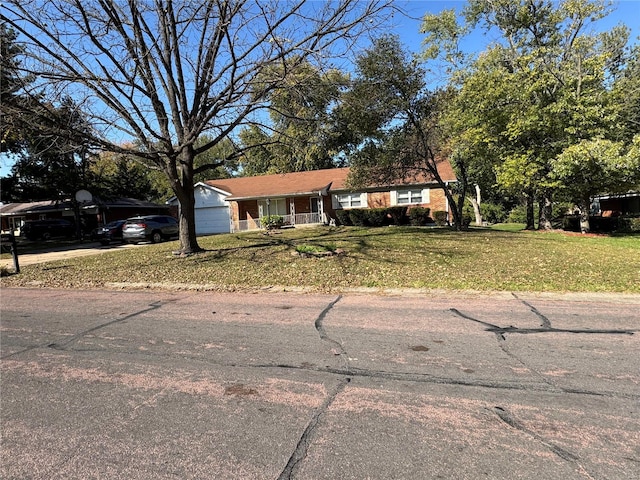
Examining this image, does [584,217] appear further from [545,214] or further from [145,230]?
[145,230]

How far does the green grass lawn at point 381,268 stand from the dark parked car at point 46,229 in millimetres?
21731

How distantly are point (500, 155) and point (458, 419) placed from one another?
19032 millimetres

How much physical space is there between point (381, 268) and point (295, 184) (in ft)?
73.6

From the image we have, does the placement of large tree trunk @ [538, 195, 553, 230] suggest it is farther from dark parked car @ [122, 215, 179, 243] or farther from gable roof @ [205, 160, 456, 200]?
dark parked car @ [122, 215, 179, 243]

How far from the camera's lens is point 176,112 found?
12.5 metres

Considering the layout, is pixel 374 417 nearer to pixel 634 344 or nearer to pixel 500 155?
pixel 634 344

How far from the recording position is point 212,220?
32719mm

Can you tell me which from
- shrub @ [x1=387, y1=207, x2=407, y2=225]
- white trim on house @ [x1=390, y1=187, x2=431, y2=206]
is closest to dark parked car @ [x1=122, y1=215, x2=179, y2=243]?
shrub @ [x1=387, y1=207, x2=407, y2=225]

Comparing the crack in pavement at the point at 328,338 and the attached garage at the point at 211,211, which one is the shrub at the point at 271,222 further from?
the crack in pavement at the point at 328,338

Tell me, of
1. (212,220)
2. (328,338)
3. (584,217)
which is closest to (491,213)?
(584,217)

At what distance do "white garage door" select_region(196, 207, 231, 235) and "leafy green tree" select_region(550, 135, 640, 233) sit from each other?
22.3 meters

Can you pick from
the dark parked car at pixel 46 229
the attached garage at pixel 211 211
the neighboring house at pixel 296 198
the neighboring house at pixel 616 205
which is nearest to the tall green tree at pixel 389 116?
the neighboring house at pixel 296 198

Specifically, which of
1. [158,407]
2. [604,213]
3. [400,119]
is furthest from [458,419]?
[604,213]

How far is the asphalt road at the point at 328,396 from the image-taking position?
267 cm
